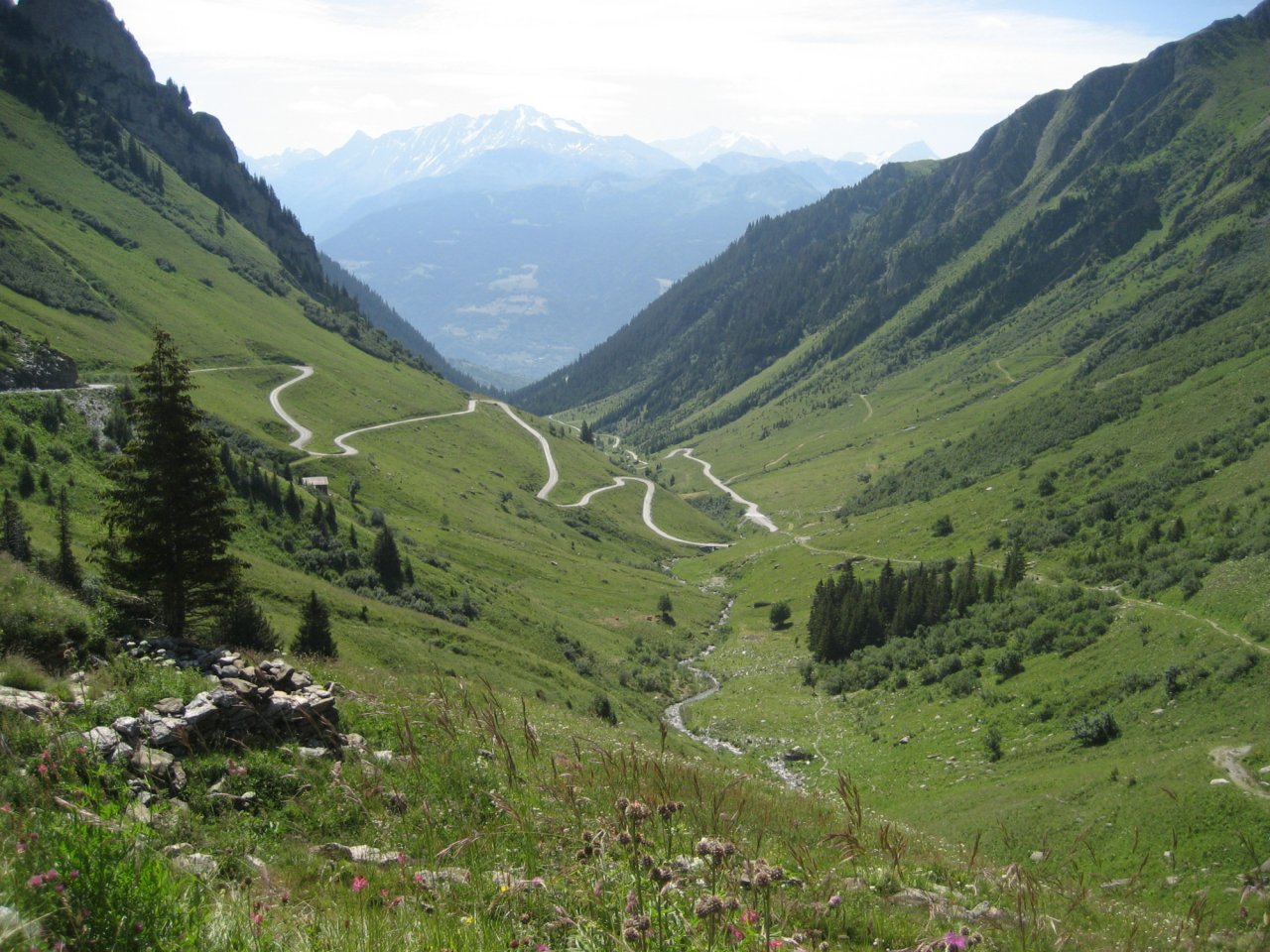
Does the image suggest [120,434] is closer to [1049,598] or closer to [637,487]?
[1049,598]

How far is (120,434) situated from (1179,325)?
171 meters

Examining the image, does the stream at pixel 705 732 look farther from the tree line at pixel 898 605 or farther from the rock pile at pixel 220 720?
the rock pile at pixel 220 720

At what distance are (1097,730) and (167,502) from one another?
156 feet

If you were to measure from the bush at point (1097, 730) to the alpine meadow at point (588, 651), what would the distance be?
1.52ft

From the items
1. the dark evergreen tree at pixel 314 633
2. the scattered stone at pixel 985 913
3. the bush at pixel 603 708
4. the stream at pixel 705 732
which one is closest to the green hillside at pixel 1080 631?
the scattered stone at pixel 985 913

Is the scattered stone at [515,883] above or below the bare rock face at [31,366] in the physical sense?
below

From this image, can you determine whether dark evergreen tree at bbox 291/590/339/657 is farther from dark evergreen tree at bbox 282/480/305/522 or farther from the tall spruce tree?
dark evergreen tree at bbox 282/480/305/522

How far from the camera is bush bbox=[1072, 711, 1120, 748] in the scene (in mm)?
43125

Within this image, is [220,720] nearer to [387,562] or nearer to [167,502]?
[167,502]

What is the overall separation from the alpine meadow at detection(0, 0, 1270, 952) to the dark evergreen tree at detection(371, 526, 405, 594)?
344 mm

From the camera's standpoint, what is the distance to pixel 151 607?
2166 cm

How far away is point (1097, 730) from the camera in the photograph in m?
43.4

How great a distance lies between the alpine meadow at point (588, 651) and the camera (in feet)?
23.9

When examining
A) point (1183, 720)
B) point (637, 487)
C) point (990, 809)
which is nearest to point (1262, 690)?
point (1183, 720)
